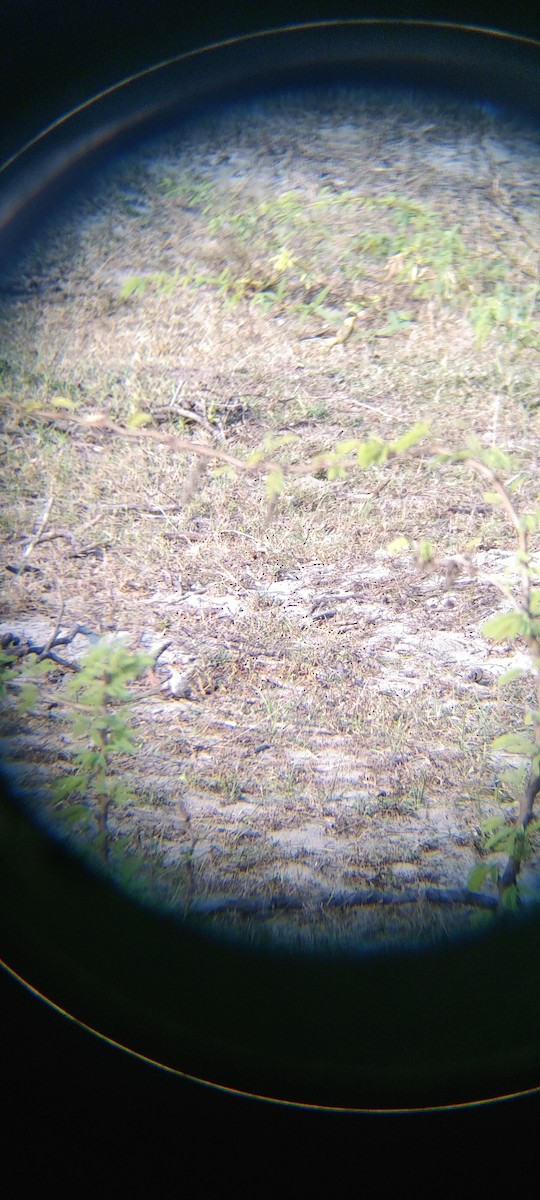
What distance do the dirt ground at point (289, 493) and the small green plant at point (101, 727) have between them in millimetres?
16

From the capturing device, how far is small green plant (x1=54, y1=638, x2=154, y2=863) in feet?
2.40

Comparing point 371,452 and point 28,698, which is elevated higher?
point 371,452

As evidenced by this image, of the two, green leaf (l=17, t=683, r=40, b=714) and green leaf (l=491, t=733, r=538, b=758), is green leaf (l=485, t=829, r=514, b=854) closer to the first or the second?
green leaf (l=491, t=733, r=538, b=758)

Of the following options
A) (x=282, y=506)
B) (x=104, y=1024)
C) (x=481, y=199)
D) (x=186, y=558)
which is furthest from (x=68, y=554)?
(x=481, y=199)

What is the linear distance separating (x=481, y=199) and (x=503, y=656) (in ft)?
1.82

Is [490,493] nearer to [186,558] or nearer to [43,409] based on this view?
[186,558]

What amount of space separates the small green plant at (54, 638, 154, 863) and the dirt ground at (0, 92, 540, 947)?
0.05 feet

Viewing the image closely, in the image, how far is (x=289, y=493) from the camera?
2.75ft

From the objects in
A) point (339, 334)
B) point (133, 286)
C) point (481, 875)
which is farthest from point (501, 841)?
point (133, 286)

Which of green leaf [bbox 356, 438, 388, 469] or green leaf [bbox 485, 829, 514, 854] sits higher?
green leaf [bbox 356, 438, 388, 469]

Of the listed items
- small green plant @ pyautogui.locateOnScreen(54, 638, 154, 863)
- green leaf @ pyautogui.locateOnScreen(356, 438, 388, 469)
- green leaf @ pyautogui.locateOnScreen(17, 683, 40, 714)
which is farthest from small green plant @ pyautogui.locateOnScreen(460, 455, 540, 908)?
green leaf @ pyautogui.locateOnScreen(17, 683, 40, 714)

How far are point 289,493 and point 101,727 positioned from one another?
354 millimetres

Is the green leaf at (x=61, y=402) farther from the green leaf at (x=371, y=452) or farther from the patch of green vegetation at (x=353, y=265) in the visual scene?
the green leaf at (x=371, y=452)

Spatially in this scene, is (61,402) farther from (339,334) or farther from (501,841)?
(501,841)
